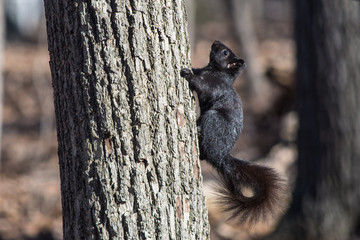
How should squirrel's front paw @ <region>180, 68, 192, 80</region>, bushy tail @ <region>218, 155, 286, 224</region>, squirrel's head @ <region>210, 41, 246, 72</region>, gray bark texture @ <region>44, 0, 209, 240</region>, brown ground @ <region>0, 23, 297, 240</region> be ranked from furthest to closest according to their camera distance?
brown ground @ <region>0, 23, 297, 240</region> < squirrel's head @ <region>210, 41, 246, 72</region> < bushy tail @ <region>218, 155, 286, 224</region> < squirrel's front paw @ <region>180, 68, 192, 80</region> < gray bark texture @ <region>44, 0, 209, 240</region>

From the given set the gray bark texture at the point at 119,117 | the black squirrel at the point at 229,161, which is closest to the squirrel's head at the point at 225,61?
the black squirrel at the point at 229,161

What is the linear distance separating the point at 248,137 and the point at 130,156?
8.73 meters

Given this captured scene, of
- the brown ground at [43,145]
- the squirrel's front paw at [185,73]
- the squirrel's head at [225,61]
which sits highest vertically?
the squirrel's head at [225,61]

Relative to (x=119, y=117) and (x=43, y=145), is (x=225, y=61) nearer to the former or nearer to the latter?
(x=119, y=117)

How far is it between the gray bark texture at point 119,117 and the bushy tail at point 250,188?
0.75 meters

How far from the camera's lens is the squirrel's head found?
12.1 feet

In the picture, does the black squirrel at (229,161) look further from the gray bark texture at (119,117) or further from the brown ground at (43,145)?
the gray bark texture at (119,117)

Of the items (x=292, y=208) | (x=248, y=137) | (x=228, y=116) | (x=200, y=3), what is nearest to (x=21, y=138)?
(x=248, y=137)

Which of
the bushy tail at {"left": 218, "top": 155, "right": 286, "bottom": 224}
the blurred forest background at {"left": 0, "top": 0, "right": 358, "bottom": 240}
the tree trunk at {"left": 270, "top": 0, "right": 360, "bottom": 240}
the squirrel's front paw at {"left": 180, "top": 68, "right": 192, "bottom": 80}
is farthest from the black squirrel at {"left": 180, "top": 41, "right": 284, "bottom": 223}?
the tree trunk at {"left": 270, "top": 0, "right": 360, "bottom": 240}

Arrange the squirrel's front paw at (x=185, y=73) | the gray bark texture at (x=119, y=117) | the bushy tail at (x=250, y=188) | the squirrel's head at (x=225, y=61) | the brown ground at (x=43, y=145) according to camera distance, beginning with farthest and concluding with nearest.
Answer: the brown ground at (x=43, y=145) < the squirrel's head at (x=225, y=61) < the bushy tail at (x=250, y=188) < the squirrel's front paw at (x=185, y=73) < the gray bark texture at (x=119, y=117)

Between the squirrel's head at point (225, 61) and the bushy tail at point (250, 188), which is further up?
the squirrel's head at point (225, 61)

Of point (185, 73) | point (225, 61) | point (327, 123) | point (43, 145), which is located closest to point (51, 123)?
point (43, 145)

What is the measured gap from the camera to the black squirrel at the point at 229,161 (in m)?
3.26

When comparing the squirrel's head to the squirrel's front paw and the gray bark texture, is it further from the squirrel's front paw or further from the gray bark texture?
the gray bark texture
